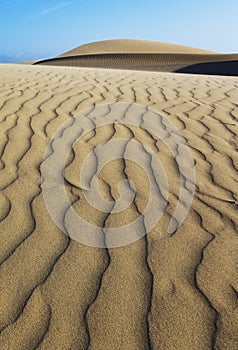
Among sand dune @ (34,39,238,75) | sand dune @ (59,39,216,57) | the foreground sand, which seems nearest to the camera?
the foreground sand

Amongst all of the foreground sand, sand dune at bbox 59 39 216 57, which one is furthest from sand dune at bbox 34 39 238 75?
the foreground sand

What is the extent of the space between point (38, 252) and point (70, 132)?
169 cm

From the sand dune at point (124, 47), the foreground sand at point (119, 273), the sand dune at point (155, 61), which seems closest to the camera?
the foreground sand at point (119, 273)

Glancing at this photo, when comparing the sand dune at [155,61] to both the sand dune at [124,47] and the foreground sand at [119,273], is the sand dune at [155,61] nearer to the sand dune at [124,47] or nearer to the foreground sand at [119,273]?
the sand dune at [124,47]

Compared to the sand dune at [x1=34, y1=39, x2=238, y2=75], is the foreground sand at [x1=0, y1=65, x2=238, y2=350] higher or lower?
higher

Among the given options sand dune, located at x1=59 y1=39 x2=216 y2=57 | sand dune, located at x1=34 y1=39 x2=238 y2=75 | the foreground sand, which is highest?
the foreground sand

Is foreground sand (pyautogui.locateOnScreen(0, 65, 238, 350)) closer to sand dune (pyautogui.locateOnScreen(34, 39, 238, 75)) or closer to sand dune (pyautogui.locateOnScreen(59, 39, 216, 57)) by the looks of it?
sand dune (pyautogui.locateOnScreen(34, 39, 238, 75))

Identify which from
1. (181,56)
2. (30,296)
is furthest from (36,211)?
(181,56)

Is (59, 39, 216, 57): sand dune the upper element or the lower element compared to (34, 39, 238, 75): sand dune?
lower

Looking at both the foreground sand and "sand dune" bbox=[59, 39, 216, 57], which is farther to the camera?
"sand dune" bbox=[59, 39, 216, 57]

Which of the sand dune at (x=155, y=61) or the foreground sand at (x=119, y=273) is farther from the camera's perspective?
the sand dune at (x=155, y=61)

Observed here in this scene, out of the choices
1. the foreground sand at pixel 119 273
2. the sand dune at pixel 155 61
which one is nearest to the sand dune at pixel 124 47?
the sand dune at pixel 155 61

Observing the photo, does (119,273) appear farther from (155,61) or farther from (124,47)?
(124,47)

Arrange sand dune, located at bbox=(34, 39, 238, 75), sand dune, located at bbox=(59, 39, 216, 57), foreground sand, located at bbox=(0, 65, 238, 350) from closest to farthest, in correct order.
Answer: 1. foreground sand, located at bbox=(0, 65, 238, 350)
2. sand dune, located at bbox=(34, 39, 238, 75)
3. sand dune, located at bbox=(59, 39, 216, 57)
